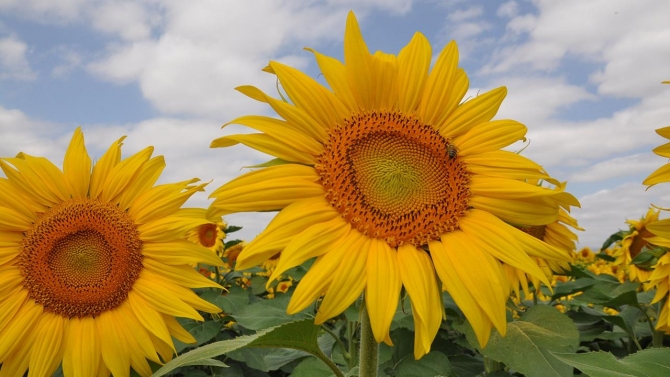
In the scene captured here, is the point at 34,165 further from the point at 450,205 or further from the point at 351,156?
the point at 450,205

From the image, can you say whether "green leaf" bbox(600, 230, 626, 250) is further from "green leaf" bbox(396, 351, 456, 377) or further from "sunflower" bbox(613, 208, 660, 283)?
"green leaf" bbox(396, 351, 456, 377)

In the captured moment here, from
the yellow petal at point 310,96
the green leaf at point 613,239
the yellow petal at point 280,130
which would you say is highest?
the green leaf at point 613,239

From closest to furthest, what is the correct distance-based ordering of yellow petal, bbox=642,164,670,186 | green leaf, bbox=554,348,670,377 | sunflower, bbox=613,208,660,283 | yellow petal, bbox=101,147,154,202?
green leaf, bbox=554,348,670,377 < yellow petal, bbox=642,164,670,186 < yellow petal, bbox=101,147,154,202 < sunflower, bbox=613,208,660,283

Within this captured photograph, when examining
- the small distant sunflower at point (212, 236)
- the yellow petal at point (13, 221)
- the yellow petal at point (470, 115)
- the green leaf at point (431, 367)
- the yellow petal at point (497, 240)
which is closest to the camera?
the yellow petal at point (497, 240)

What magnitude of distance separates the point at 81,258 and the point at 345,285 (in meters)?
2.40

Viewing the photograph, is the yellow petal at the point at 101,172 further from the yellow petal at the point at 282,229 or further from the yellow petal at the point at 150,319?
the yellow petal at the point at 282,229

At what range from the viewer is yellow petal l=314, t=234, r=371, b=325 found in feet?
6.36

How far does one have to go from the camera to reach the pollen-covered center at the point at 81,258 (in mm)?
3611

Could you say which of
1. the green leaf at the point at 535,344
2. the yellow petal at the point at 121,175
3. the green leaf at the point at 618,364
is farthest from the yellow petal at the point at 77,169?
the green leaf at the point at 618,364

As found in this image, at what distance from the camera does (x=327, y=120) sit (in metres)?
2.37

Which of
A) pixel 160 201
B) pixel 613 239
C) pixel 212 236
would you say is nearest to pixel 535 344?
pixel 160 201

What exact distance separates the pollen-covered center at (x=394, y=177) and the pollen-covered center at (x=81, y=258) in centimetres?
193

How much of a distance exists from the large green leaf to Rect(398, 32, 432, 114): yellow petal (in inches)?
42.1

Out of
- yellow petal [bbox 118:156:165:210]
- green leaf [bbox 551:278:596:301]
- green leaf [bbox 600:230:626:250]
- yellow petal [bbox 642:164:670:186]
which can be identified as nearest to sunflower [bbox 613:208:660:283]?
green leaf [bbox 600:230:626:250]
